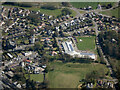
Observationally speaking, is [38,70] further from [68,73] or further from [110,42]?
[110,42]

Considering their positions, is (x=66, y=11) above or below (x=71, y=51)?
above

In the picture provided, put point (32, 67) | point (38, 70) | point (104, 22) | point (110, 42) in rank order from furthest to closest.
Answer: point (104, 22), point (110, 42), point (32, 67), point (38, 70)

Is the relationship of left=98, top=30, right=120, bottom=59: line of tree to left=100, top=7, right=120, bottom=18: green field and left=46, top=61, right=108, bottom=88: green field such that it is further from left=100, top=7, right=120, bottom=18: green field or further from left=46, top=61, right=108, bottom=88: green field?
left=100, top=7, right=120, bottom=18: green field

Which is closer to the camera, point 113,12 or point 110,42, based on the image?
point 110,42

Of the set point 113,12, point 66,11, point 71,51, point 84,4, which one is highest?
point 84,4

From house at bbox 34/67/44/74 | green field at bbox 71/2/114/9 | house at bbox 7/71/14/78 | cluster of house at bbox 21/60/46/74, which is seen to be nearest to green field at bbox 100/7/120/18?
green field at bbox 71/2/114/9

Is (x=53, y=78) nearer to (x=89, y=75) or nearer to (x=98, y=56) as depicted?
(x=89, y=75)

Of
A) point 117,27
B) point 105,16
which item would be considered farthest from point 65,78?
point 105,16

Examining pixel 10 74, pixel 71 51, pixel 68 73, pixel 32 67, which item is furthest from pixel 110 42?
pixel 10 74
